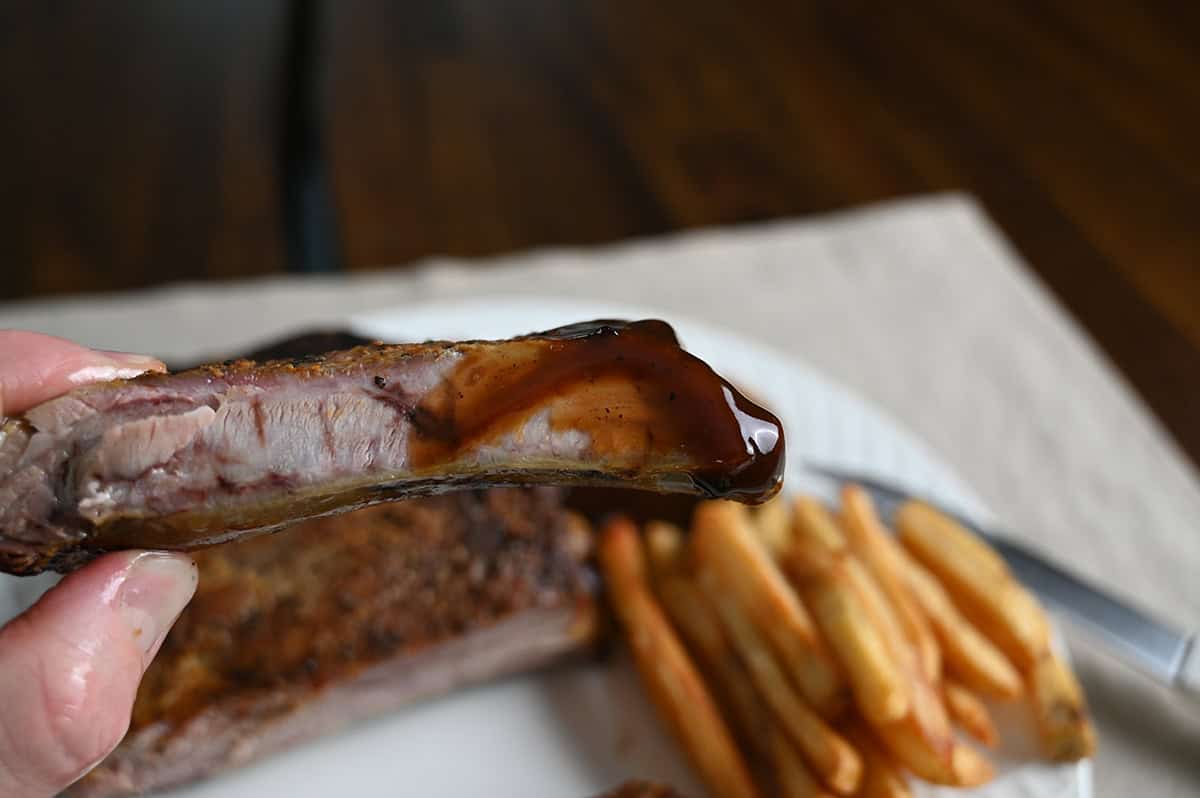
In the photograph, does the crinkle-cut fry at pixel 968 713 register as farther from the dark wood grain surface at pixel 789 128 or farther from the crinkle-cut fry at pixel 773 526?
the dark wood grain surface at pixel 789 128

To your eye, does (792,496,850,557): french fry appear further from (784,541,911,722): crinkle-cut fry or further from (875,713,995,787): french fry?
(875,713,995,787): french fry

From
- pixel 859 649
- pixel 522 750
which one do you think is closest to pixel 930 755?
pixel 859 649

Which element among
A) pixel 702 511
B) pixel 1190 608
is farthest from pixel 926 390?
pixel 702 511

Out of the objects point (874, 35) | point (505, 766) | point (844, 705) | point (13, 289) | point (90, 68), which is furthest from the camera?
point (874, 35)

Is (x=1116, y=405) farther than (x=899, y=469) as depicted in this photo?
Yes

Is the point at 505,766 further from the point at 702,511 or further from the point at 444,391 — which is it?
the point at 444,391

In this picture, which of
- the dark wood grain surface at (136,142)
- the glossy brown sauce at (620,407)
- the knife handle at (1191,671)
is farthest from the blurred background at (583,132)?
the glossy brown sauce at (620,407)

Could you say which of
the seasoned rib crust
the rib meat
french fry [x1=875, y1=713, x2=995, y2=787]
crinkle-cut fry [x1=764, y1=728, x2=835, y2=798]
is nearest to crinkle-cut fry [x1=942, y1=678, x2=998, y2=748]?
french fry [x1=875, y1=713, x2=995, y2=787]
